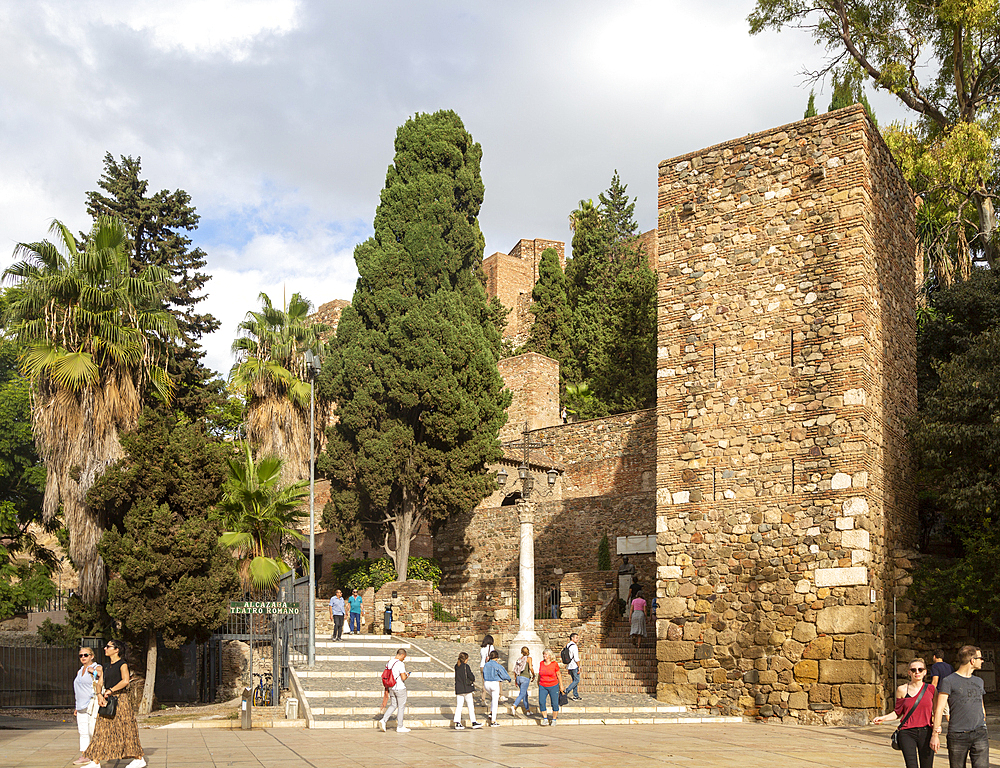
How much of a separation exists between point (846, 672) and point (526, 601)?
662 cm

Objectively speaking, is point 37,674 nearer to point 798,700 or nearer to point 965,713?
point 798,700

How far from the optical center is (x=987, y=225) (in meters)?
22.6

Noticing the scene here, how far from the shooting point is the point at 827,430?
15.6 meters

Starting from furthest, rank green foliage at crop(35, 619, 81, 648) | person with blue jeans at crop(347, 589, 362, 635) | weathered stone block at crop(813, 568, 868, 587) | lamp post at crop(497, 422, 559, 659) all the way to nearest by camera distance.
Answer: person with blue jeans at crop(347, 589, 362, 635) → green foliage at crop(35, 619, 81, 648) → lamp post at crop(497, 422, 559, 659) → weathered stone block at crop(813, 568, 868, 587)

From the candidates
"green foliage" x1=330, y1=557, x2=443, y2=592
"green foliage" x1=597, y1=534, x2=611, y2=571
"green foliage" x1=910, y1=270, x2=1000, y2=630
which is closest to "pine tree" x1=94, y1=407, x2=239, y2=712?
"green foliage" x1=330, y1=557, x2=443, y2=592

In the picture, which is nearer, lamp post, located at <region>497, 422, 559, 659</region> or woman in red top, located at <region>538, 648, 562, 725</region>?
woman in red top, located at <region>538, 648, 562, 725</region>

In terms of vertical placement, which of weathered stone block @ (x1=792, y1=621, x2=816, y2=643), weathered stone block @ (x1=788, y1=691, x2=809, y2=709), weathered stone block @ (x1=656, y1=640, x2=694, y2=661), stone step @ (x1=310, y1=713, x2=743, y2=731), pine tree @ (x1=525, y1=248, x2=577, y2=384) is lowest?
stone step @ (x1=310, y1=713, x2=743, y2=731)

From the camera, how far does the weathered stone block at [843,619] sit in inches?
579

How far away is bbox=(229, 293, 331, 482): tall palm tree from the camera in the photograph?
86.7 ft

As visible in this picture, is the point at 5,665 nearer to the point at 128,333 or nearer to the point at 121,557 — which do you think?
the point at 121,557

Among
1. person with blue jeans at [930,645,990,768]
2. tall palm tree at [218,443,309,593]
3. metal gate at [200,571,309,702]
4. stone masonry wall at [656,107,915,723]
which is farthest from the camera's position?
tall palm tree at [218,443,309,593]

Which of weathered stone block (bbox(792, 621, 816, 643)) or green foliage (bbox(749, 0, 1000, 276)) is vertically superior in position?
green foliage (bbox(749, 0, 1000, 276))

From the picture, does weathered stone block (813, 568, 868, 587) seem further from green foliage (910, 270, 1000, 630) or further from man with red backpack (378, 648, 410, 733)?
man with red backpack (378, 648, 410, 733)

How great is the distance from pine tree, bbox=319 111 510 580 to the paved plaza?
1404cm
